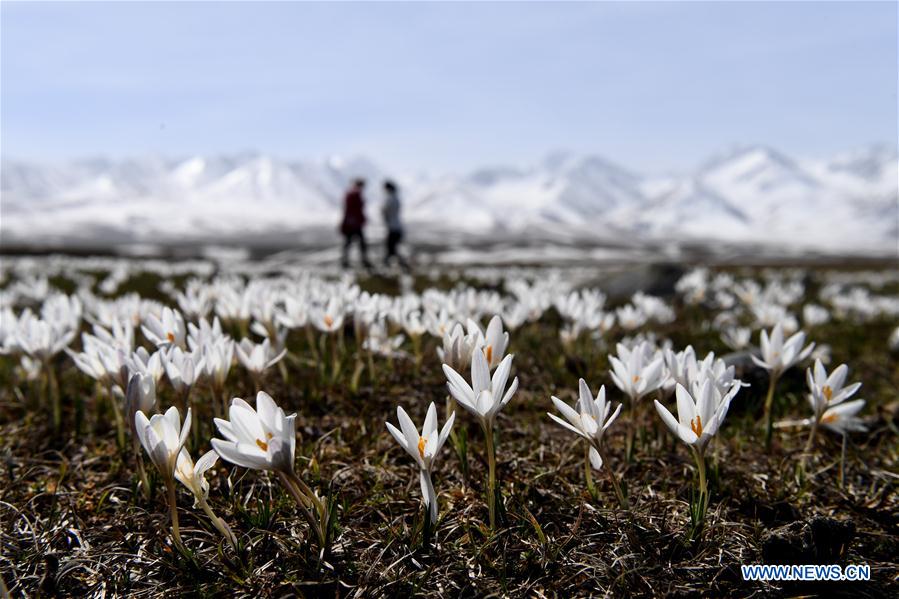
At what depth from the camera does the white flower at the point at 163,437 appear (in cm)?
174

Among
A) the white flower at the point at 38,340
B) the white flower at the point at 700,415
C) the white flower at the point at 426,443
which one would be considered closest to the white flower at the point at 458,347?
the white flower at the point at 426,443

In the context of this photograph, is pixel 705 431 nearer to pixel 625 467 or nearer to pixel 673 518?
pixel 673 518

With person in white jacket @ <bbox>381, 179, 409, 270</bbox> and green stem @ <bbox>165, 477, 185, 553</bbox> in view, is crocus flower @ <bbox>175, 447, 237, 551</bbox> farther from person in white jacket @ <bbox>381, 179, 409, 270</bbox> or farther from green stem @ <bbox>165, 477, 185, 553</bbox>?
person in white jacket @ <bbox>381, 179, 409, 270</bbox>

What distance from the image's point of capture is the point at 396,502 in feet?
7.32

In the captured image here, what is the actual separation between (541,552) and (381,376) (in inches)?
71.3

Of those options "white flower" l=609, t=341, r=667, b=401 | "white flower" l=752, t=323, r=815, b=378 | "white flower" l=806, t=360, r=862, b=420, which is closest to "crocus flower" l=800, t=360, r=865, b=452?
"white flower" l=806, t=360, r=862, b=420

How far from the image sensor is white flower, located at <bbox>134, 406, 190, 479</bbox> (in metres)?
1.74

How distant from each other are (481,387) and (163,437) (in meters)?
0.95

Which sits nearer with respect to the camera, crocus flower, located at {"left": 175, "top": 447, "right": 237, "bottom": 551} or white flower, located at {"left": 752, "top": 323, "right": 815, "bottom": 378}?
crocus flower, located at {"left": 175, "top": 447, "right": 237, "bottom": 551}

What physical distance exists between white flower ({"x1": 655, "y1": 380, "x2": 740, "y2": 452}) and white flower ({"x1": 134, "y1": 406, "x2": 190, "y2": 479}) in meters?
1.43

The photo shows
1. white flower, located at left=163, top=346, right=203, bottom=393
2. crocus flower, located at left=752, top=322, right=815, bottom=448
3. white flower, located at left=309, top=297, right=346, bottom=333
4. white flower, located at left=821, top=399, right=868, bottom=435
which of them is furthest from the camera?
white flower, located at left=309, top=297, right=346, bottom=333

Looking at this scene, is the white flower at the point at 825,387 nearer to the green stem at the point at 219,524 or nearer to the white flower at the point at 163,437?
the green stem at the point at 219,524

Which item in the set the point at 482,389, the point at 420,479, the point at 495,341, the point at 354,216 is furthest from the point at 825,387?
the point at 354,216

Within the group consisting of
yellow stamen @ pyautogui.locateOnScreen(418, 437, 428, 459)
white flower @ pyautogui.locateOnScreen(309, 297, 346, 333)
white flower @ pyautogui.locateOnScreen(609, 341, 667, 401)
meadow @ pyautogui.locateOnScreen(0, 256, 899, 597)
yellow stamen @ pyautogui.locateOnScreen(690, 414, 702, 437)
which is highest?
white flower @ pyautogui.locateOnScreen(309, 297, 346, 333)
